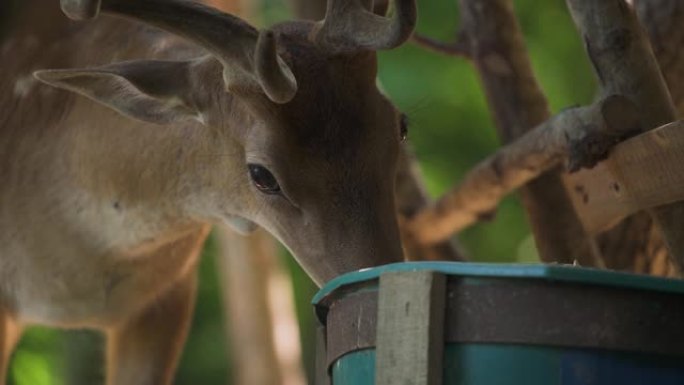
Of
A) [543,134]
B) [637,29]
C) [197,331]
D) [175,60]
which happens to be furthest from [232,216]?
[197,331]

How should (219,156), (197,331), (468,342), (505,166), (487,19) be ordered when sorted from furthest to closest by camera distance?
(197,331), (487,19), (505,166), (219,156), (468,342)

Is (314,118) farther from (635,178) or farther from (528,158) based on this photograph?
(528,158)

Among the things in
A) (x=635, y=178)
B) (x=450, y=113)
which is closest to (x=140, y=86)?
(x=635, y=178)

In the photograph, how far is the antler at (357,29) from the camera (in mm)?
3575

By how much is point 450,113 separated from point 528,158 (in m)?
5.27

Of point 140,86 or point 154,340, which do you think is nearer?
point 140,86

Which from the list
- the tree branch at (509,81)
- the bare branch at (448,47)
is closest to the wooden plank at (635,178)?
the tree branch at (509,81)

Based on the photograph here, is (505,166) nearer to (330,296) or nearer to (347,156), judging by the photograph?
(347,156)

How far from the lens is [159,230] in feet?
14.4

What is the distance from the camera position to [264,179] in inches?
149

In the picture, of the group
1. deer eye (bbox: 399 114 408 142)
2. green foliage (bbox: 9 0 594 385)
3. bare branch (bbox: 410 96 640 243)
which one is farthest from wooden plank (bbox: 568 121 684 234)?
green foliage (bbox: 9 0 594 385)

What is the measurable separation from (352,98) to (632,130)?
2.34 feet

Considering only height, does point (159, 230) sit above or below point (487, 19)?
below

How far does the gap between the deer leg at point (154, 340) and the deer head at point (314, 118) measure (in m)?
1.04
